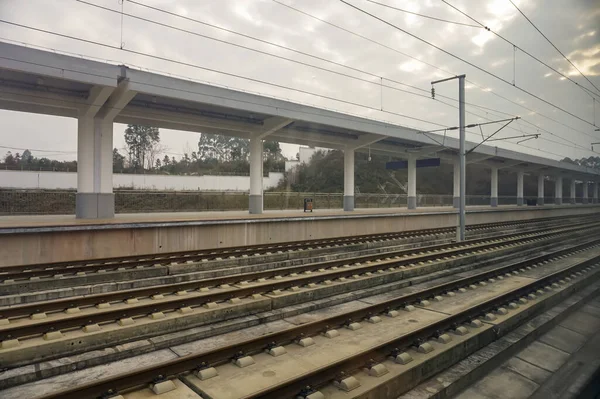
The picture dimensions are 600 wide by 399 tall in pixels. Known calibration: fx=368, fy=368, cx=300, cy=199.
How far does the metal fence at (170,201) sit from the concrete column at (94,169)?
8430mm

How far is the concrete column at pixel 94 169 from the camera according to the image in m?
16.4

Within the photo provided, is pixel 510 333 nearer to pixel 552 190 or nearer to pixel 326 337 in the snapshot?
pixel 326 337

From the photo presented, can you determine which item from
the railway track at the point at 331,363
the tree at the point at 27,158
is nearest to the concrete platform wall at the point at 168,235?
the railway track at the point at 331,363

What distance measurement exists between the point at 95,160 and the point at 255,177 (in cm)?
835

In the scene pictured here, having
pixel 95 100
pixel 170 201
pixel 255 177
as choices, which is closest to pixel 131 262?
pixel 95 100

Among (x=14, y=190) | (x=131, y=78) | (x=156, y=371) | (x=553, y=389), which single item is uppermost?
(x=131, y=78)

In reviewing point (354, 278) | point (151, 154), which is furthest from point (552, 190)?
point (354, 278)

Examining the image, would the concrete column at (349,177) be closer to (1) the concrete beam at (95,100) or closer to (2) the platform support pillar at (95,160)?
(2) the platform support pillar at (95,160)

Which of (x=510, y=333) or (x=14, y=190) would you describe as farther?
(x=14, y=190)

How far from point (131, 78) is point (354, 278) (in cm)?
1117

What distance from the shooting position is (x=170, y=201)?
27203mm

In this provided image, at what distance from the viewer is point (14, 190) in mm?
24625

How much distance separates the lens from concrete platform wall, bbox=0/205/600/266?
11500 mm

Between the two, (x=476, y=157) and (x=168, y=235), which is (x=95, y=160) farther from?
(x=476, y=157)
